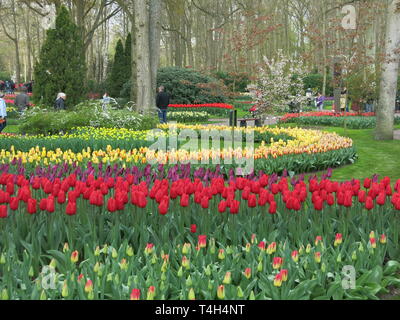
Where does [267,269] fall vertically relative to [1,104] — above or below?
below

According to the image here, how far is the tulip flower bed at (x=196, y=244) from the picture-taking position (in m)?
3.17

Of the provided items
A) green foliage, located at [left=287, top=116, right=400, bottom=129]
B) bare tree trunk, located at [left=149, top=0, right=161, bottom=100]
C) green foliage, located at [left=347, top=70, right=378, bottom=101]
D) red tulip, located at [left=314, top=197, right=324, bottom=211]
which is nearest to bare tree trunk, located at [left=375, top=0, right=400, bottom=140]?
green foliage, located at [left=287, top=116, right=400, bottom=129]

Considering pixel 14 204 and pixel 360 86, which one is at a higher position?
pixel 360 86

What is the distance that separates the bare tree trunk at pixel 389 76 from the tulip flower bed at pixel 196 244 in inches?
396

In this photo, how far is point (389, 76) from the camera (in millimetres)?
14188

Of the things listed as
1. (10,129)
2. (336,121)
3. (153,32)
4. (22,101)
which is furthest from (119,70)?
(336,121)

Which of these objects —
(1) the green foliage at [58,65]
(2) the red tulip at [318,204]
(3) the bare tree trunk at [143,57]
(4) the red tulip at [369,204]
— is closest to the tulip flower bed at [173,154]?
(2) the red tulip at [318,204]

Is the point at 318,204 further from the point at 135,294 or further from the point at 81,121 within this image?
the point at 81,121

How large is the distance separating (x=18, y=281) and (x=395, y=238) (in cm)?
292

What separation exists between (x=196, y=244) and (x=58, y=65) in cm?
1812

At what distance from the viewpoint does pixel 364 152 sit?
40.3ft

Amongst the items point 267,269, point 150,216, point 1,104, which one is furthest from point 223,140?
point 267,269

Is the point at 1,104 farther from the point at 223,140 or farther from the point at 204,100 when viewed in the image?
the point at 204,100

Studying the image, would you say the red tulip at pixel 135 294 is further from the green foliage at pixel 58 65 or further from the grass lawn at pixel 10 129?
the green foliage at pixel 58 65
